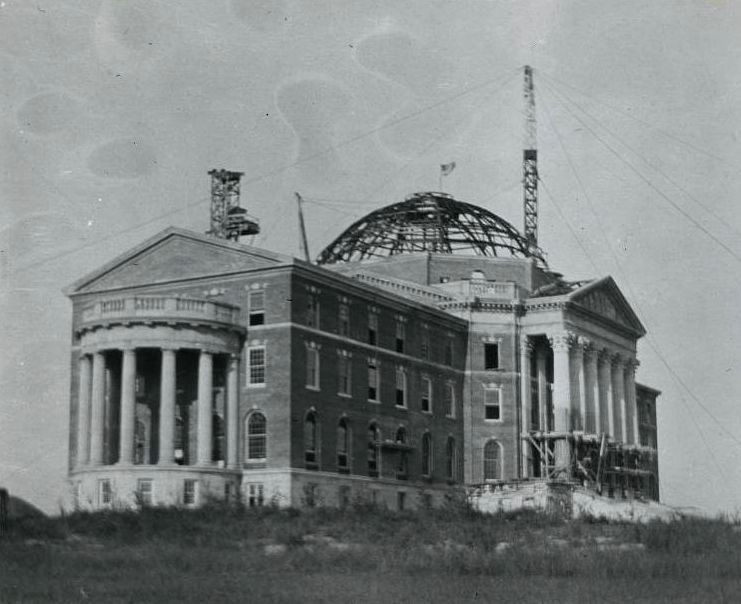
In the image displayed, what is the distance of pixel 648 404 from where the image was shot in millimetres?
107875

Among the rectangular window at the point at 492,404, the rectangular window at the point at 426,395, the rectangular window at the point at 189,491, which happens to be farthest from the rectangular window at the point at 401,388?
Result: the rectangular window at the point at 189,491

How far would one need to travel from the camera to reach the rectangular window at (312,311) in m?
65.8

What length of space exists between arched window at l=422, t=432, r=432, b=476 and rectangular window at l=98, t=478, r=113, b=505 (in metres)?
20.5

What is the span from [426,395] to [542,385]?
33.5ft

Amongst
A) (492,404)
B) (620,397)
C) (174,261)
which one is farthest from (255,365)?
(620,397)

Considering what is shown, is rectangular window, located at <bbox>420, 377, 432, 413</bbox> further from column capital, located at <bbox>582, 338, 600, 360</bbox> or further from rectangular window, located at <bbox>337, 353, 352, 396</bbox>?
column capital, located at <bbox>582, 338, 600, 360</bbox>

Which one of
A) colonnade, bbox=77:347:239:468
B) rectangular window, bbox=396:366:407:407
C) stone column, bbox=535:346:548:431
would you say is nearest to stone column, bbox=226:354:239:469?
colonnade, bbox=77:347:239:468

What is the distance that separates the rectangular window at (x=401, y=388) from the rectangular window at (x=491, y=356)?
336 inches

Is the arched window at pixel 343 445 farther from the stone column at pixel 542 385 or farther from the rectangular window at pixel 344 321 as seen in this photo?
the stone column at pixel 542 385

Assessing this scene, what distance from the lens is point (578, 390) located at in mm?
81062

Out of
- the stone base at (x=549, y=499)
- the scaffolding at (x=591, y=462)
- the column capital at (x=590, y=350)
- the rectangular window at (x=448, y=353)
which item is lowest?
the stone base at (x=549, y=499)

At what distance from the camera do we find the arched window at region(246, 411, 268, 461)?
63.9 meters

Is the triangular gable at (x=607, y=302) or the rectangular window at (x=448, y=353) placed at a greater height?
the triangular gable at (x=607, y=302)

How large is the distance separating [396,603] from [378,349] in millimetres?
44215
